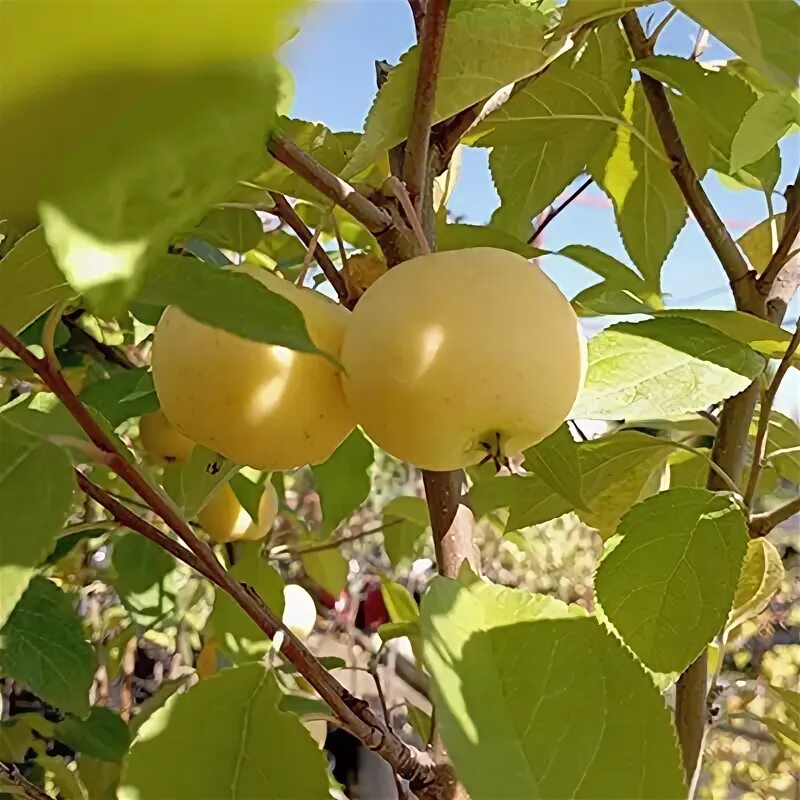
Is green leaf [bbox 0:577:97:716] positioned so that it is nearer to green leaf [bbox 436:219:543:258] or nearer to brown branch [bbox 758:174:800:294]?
green leaf [bbox 436:219:543:258]

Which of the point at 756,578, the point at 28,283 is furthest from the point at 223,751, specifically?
the point at 756,578

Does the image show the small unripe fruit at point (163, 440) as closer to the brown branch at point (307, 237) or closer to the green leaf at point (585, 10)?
the brown branch at point (307, 237)

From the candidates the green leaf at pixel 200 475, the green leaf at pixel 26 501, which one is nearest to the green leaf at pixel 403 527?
the green leaf at pixel 200 475

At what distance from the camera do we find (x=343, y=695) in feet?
1.55

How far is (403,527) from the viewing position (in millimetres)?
1098

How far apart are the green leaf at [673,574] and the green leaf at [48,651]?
1.33 ft

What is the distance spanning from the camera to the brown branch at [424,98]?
0.38 m

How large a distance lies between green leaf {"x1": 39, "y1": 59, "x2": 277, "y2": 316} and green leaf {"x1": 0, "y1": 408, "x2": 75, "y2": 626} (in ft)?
0.43

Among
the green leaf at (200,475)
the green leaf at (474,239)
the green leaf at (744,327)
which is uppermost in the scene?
the green leaf at (474,239)

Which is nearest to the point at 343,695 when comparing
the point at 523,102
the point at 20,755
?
the point at 523,102

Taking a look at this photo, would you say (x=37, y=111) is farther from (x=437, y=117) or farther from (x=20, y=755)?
(x=20, y=755)

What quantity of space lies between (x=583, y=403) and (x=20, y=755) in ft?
2.65

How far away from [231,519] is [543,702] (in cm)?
57

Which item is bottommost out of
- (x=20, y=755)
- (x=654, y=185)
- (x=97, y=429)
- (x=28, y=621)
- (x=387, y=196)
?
(x=20, y=755)
